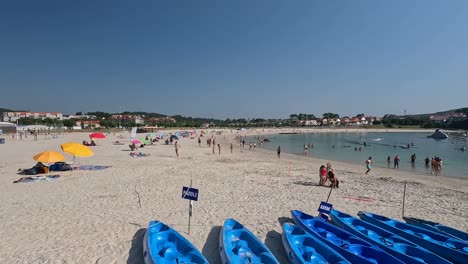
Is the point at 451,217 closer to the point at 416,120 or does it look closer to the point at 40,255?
the point at 40,255

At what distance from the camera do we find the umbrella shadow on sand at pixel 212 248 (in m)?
6.10

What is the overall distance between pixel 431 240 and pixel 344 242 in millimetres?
2211

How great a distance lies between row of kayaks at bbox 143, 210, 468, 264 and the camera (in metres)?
5.50

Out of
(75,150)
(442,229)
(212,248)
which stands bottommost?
(212,248)

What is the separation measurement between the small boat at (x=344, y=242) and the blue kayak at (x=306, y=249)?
10.7 inches

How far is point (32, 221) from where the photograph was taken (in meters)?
7.94

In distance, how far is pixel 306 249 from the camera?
20.0 ft

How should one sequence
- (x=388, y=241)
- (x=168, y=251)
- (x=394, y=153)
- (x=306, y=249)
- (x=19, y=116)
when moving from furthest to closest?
1. (x=19, y=116)
2. (x=394, y=153)
3. (x=388, y=241)
4. (x=306, y=249)
5. (x=168, y=251)

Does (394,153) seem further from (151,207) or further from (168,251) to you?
(168,251)

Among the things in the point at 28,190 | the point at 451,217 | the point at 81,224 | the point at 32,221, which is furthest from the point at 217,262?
the point at 28,190

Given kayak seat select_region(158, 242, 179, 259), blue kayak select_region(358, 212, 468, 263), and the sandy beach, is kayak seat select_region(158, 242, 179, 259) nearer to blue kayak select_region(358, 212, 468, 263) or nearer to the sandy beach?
the sandy beach

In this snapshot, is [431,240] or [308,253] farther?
[431,240]

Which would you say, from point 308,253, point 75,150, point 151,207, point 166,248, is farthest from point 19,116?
point 308,253

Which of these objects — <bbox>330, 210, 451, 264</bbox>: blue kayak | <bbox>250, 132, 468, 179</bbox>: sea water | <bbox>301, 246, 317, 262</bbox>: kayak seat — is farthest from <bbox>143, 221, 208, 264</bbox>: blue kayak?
<bbox>250, 132, 468, 179</bbox>: sea water
